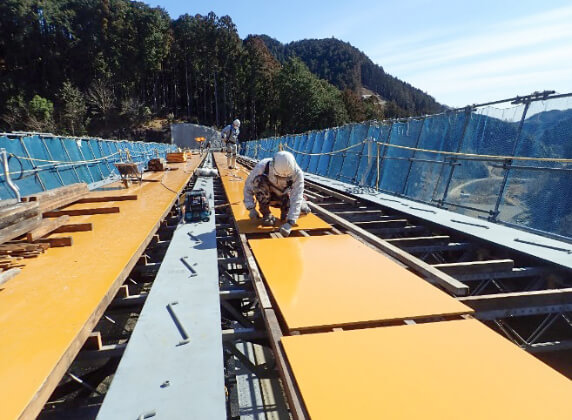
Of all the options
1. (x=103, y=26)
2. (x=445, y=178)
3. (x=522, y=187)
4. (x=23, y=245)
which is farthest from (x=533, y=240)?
(x=103, y=26)

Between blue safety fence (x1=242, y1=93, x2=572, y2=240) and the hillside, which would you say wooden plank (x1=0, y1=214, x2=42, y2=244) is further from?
the hillside

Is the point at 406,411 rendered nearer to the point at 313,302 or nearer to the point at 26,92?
the point at 313,302

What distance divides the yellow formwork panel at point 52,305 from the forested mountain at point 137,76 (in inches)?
1913

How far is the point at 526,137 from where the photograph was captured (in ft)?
19.0

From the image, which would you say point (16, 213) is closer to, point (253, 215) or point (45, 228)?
point (45, 228)

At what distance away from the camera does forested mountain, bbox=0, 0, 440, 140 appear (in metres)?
52.7

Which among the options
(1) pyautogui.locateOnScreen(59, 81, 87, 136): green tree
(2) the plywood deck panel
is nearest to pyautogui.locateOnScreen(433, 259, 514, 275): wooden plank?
(2) the plywood deck panel

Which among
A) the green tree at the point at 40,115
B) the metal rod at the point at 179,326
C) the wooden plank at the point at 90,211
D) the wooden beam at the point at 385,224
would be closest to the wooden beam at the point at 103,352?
the metal rod at the point at 179,326

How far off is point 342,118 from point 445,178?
53.4 metres

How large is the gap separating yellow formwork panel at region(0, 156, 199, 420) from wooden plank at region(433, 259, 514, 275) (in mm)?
3352

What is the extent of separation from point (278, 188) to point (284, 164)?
509 mm

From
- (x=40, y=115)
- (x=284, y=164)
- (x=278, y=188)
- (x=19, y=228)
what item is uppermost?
(x=284, y=164)

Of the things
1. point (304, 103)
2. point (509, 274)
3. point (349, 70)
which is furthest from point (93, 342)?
point (349, 70)

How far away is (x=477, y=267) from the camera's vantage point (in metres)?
3.72
